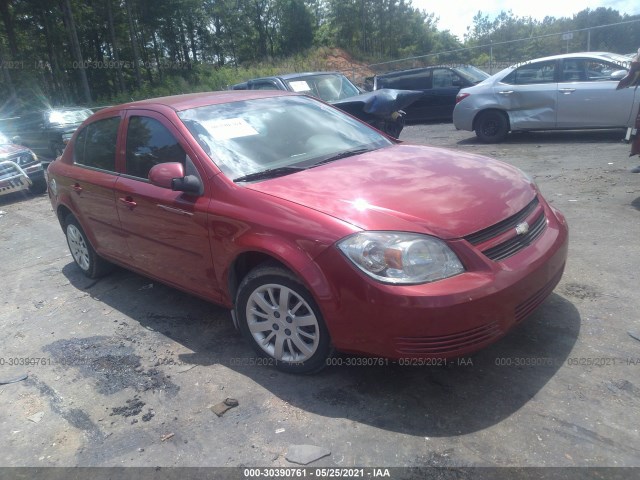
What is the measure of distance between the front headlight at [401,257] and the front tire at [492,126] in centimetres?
872

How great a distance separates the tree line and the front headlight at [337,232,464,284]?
19.7m

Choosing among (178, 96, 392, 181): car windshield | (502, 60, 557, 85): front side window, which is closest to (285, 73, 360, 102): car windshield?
(502, 60, 557, 85): front side window

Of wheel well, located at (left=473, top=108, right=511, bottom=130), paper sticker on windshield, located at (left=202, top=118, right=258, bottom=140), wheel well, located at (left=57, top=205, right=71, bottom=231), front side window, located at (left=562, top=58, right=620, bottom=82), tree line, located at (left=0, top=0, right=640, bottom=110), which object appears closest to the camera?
paper sticker on windshield, located at (left=202, top=118, right=258, bottom=140)

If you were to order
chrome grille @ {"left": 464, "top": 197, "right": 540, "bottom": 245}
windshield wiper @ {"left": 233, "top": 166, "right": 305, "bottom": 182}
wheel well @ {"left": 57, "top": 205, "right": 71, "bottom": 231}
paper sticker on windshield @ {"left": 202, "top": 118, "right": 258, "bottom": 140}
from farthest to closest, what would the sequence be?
1. wheel well @ {"left": 57, "top": 205, "right": 71, "bottom": 231}
2. paper sticker on windshield @ {"left": 202, "top": 118, "right": 258, "bottom": 140}
3. windshield wiper @ {"left": 233, "top": 166, "right": 305, "bottom": 182}
4. chrome grille @ {"left": 464, "top": 197, "right": 540, "bottom": 245}

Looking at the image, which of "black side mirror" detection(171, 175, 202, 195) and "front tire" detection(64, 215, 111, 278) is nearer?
"black side mirror" detection(171, 175, 202, 195)

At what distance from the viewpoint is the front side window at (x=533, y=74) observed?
9969 millimetres

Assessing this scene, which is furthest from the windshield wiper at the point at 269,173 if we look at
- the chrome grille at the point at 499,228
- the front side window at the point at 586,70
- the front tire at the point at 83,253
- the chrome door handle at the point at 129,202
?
the front side window at the point at 586,70

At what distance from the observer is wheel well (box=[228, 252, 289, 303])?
134 inches

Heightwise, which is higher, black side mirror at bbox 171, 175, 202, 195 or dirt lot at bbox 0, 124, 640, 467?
black side mirror at bbox 171, 175, 202, 195

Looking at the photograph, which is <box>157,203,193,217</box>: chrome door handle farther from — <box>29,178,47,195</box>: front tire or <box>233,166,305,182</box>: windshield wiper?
<box>29,178,47,195</box>: front tire

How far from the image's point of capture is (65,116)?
1555 centimetres

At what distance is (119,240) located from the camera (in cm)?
459

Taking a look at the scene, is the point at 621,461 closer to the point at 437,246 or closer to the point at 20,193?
the point at 437,246

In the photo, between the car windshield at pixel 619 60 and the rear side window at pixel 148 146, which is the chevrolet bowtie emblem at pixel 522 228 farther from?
the car windshield at pixel 619 60
